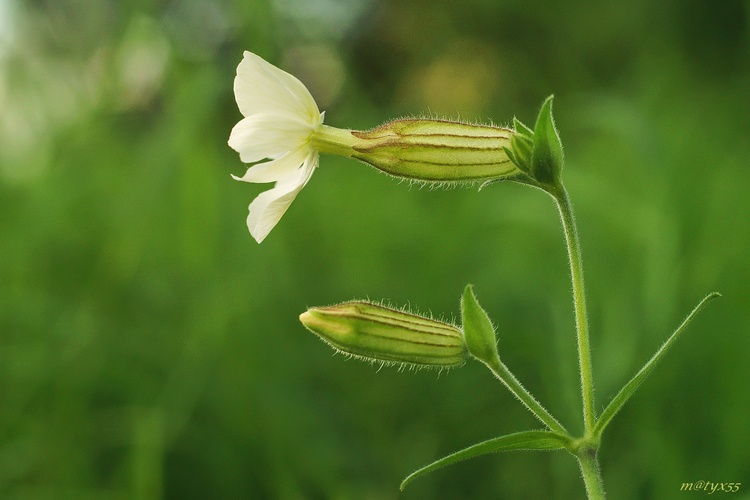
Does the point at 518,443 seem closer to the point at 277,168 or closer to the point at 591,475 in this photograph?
the point at 591,475

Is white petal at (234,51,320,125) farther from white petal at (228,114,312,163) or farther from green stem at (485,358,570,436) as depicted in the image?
green stem at (485,358,570,436)

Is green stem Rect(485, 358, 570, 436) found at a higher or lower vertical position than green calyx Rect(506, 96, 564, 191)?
lower

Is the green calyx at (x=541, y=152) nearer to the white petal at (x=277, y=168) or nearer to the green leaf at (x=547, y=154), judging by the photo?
the green leaf at (x=547, y=154)

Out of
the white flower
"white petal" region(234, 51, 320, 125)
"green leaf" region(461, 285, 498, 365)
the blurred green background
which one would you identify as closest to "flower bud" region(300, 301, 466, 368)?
"green leaf" region(461, 285, 498, 365)

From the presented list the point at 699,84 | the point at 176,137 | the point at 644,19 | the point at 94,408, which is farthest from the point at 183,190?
the point at 644,19

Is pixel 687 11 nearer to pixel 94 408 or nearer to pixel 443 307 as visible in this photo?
pixel 443 307

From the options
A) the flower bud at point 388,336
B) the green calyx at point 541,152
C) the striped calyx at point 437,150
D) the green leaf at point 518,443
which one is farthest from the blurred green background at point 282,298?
the green leaf at point 518,443

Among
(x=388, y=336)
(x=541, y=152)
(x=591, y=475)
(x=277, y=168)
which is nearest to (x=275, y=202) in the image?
(x=277, y=168)
